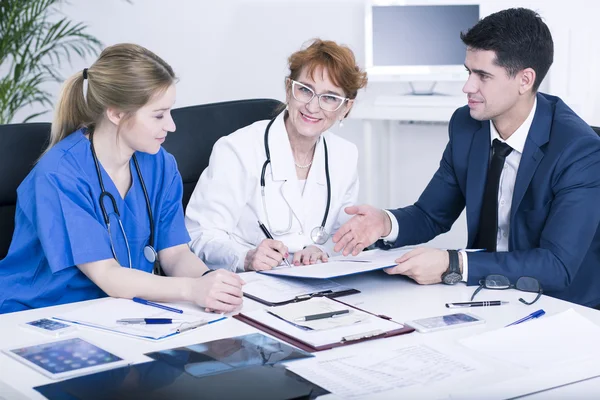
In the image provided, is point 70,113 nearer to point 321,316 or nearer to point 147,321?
point 147,321

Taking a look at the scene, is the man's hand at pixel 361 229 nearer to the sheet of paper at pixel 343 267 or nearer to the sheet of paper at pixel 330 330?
the sheet of paper at pixel 343 267

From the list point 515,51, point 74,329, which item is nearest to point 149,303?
point 74,329

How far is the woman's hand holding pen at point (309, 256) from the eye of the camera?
6.81ft

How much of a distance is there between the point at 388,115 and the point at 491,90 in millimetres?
1896

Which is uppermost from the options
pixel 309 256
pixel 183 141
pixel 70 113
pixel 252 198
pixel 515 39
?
pixel 515 39

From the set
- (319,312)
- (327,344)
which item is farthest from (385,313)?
(327,344)

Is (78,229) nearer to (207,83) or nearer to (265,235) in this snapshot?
(265,235)

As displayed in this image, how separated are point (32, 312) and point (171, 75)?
2.03 ft

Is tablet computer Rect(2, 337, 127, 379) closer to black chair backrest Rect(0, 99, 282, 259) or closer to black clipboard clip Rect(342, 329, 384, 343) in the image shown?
black clipboard clip Rect(342, 329, 384, 343)

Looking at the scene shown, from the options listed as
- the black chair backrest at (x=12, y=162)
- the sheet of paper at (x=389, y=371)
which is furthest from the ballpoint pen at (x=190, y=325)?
the black chair backrest at (x=12, y=162)

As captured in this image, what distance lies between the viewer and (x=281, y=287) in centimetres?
176

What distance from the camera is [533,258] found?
184 centimetres

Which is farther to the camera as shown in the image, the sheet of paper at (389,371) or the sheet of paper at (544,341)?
the sheet of paper at (544,341)

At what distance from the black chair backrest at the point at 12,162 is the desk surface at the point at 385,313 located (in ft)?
1.49
